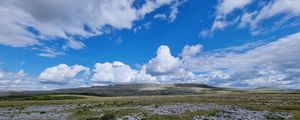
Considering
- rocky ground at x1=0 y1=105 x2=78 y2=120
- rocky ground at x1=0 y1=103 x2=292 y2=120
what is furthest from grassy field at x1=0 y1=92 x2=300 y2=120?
rocky ground at x1=0 y1=105 x2=78 y2=120

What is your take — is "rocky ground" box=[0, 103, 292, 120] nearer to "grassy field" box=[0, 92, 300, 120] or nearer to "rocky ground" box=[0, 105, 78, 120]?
"rocky ground" box=[0, 105, 78, 120]

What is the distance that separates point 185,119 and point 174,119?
1338 mm

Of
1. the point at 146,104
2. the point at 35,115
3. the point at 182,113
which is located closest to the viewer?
the point at 182,113

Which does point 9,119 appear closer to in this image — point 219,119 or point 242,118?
point 219,119

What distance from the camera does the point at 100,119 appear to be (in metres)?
31.8

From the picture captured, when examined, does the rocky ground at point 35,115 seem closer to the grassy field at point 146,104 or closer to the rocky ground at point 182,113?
the rocky ground at point 182,113

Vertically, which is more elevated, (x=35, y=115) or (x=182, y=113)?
(x=182, y=113)

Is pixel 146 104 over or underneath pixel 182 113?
underneath

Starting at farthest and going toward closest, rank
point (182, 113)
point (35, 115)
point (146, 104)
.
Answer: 1. point (146, 104)
2. point (35, 115)
3. point (182, 113)

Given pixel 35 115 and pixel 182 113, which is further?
pixel 35 115

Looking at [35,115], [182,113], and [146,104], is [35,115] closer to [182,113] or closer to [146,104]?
[182,113]

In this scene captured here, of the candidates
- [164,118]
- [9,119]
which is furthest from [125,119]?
[9,119]

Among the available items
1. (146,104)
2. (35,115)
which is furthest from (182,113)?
(146,104)

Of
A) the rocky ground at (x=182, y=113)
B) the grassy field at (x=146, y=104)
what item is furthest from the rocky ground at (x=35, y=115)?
the grassy field at (x=146, y=104)
